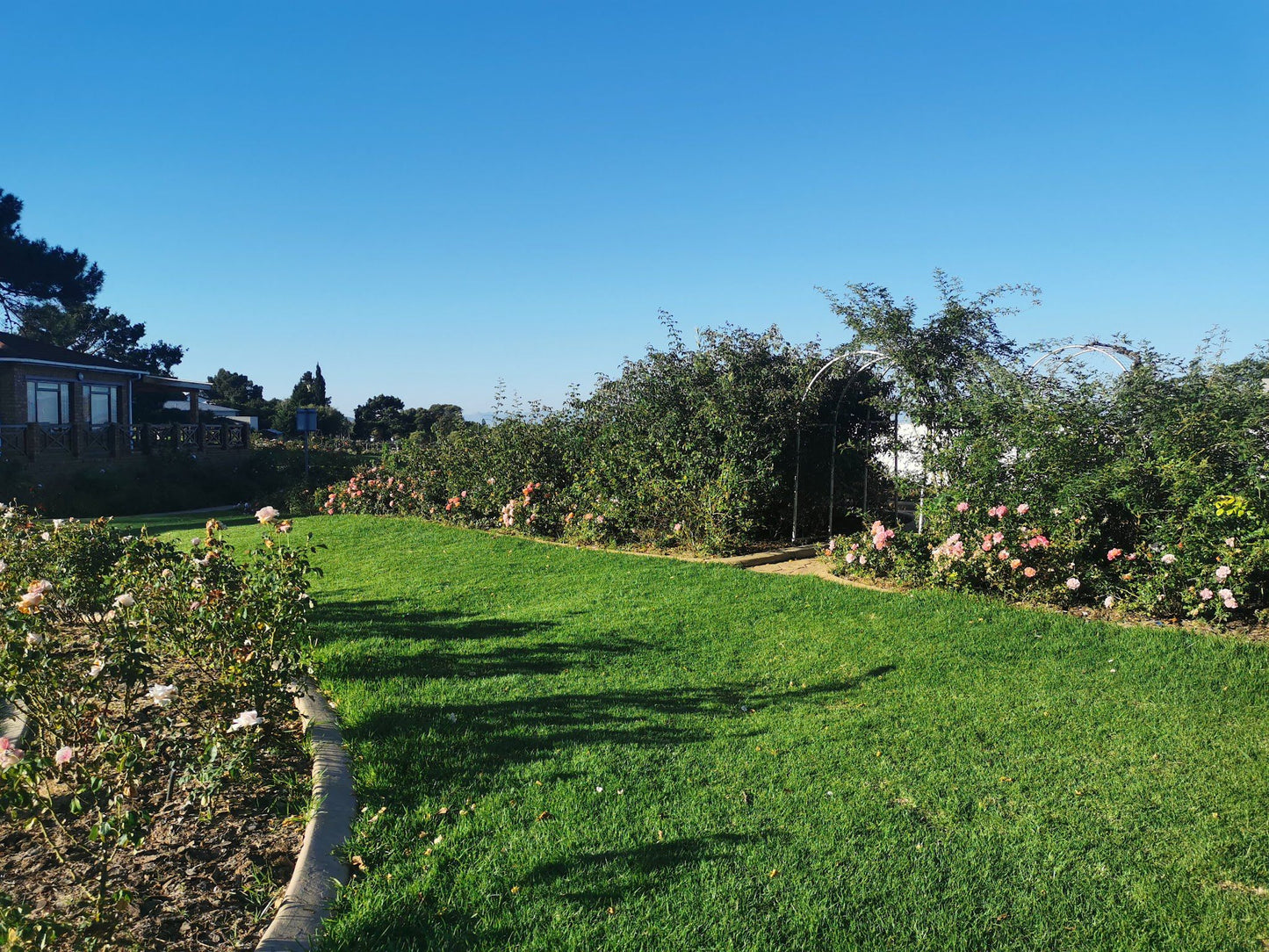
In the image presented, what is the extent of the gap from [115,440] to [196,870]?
2148cm

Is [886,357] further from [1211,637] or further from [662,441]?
[1211,637]

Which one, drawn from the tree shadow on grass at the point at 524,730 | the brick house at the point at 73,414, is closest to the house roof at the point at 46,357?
the brick house at the point at 73,414

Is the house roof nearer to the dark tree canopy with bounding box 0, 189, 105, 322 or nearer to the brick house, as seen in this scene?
the brick house

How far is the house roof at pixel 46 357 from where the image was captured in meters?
20.4

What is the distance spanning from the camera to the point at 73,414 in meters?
22.6

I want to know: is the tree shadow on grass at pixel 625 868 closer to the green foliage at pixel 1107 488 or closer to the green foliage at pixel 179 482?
the green foliage at pixel 1107 488

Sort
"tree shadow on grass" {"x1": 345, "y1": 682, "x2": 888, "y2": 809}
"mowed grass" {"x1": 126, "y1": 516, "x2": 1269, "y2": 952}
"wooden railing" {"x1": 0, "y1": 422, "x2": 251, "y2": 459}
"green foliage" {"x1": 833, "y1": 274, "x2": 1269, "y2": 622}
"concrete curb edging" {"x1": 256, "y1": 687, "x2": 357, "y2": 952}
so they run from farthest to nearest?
"wooden railing" {"x1": 0, "y1": 422, "x2": 251, "y2": 459}
"green foliage" {"x1": 833, "y1": 274, "x2": 1269, "y2": 622}
"tree shadow on grass" {"x1": 345, "y1": 682, "x2": 888, "y2": 809}
"mowed grass" {"x1": 126, "y1": 516, "x2": 1269, "y2": 952}
"concrete curb edging" {"x1": 256, "y1": 687, "x2": 357, "y2": 952}

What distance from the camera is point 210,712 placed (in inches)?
162

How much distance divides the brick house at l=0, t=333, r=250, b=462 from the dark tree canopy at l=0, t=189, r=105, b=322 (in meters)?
6.69

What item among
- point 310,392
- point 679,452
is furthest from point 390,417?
point 679,452

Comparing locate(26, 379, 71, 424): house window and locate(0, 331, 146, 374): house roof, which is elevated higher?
locate(0, 331, 146, 374): house roof

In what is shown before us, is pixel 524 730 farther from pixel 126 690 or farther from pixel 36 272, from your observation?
pixel 36 272

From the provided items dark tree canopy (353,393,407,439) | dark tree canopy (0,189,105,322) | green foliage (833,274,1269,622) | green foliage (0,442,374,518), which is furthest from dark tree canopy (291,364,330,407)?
green foliage (833,274,1269,622)

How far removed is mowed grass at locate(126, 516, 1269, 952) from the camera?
268 centimetres
